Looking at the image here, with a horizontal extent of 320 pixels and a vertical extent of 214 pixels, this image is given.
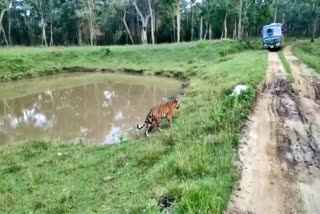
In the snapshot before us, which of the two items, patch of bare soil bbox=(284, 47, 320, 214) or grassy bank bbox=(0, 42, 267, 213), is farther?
patch of bare soil bbox=(284, 47, 320, 214)

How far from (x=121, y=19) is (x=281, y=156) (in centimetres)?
4734

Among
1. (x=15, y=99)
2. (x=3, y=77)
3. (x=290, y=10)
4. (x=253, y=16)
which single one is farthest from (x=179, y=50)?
(x=290, y=10)

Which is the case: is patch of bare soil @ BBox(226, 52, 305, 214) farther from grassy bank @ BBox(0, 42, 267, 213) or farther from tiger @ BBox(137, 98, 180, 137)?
tiger @ BBox(137, 98, 180, 137)

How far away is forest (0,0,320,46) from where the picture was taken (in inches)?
1899

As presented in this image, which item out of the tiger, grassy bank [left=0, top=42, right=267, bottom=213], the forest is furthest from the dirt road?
the forest

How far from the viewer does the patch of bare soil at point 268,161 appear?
5.36 m

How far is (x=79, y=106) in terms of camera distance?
660 inches

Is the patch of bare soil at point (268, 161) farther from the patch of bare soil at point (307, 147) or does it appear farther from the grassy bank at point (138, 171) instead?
the grassy bank at point (138, 171)

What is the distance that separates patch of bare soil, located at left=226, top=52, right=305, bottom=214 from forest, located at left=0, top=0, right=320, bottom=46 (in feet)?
124

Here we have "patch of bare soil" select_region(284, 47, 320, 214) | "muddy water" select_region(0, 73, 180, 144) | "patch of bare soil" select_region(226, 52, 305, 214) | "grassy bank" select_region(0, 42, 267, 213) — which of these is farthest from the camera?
"muddy water" select_region(0, 73, 180, 144)

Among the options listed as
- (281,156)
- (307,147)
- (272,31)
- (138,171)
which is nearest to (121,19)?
(272,31)

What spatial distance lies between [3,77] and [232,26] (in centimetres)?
4034

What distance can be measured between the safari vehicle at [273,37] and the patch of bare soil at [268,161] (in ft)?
66.0

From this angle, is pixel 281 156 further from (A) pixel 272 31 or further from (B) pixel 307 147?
(A) pixel 272 31
